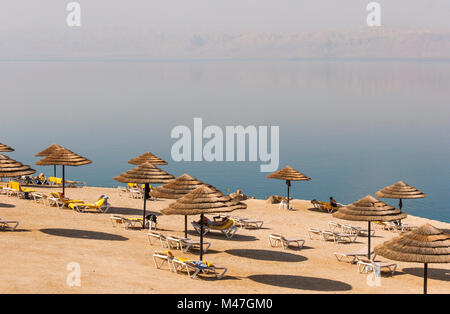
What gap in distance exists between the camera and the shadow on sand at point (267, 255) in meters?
18.4

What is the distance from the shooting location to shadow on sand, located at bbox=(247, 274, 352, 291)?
50.8 ft

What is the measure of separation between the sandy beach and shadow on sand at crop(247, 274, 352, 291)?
2cm

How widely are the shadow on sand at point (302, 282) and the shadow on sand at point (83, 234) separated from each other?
4.91 metres

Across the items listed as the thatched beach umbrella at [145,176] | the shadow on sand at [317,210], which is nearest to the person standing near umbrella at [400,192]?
the shadow on sand at [317,210]

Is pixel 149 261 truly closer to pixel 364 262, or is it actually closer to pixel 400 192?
pixel 364 262

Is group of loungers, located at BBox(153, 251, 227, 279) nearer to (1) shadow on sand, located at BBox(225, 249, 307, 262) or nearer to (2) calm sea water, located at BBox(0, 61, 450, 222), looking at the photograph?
(1) shadow on sand, located at BBox(225, 249, 307, 262)

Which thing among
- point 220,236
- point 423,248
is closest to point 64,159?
point 220,236

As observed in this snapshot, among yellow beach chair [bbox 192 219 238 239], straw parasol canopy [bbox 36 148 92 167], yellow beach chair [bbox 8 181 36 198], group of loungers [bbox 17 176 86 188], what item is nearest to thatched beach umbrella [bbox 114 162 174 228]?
yellow beach chair [bbox 192 219 238 239]

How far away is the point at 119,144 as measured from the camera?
78250 mm

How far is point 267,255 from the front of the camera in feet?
61.6

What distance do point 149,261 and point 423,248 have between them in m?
6.57

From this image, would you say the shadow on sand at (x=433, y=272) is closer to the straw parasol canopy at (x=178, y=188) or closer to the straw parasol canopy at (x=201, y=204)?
the straw parasol canopy at (x=201, y=204)

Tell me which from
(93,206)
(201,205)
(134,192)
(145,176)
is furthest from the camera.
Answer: (134,192)
